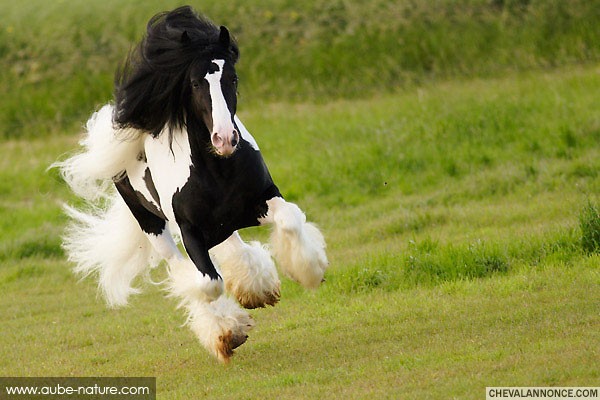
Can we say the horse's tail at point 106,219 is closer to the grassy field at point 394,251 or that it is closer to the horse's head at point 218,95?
the grassy field at point 394,251

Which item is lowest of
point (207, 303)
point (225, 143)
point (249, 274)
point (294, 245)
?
point (207, 303)

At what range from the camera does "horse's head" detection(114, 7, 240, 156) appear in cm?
658

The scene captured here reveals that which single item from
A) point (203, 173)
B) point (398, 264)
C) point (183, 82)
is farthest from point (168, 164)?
point (398, 264)

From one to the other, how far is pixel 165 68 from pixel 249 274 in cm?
158

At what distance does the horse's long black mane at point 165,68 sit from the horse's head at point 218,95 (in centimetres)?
6

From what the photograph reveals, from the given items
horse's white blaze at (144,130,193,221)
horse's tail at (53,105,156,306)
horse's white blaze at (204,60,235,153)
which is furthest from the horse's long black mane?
horse's tail at (53,105,156,306)

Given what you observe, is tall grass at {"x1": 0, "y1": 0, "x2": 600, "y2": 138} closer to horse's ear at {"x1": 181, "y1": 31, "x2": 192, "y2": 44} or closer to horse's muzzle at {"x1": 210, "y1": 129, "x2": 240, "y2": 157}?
horse's ear at {"x1": 181, "y1": 31, "x2": 192, "y2": 44}

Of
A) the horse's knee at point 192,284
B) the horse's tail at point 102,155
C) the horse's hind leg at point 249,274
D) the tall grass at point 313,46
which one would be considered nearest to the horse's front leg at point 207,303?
the horse's knee at point 192,284

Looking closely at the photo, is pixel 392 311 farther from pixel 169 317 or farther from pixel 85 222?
pixel 85 222

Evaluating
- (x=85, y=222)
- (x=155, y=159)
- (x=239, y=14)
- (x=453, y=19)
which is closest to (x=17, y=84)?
(x=239, y=14)

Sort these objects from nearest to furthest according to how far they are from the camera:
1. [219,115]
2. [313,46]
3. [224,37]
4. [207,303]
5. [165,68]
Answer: [219,115] < [224,37] < [165,68] < [207,303] < [313,46]

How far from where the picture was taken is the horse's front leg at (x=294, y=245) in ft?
22.9

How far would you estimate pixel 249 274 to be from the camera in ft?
24.5

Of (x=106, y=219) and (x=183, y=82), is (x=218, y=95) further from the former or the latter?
(x=106, y=219)
